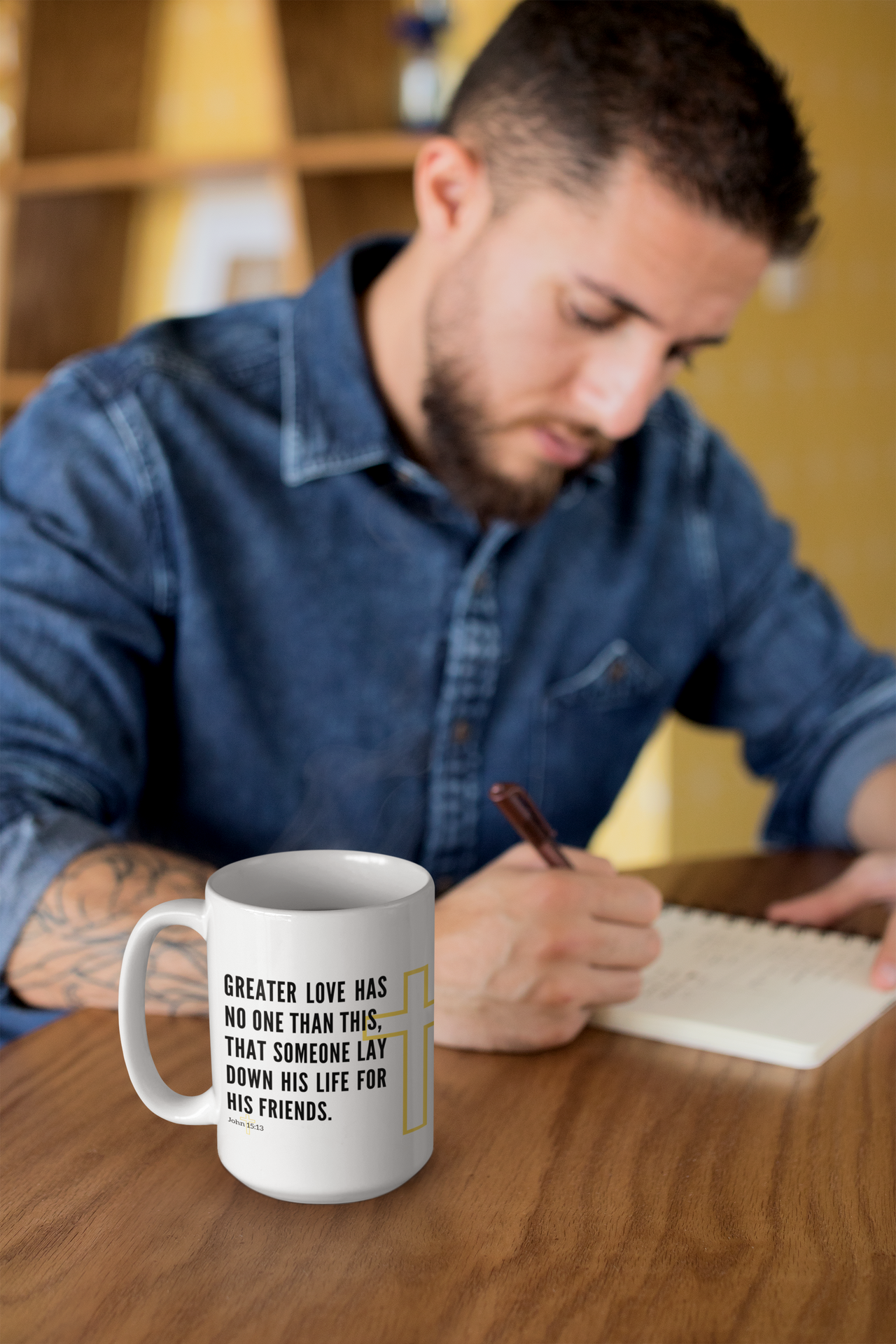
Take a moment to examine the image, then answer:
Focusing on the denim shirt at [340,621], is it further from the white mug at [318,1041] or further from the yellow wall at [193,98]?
the yellow wall at [193,98]

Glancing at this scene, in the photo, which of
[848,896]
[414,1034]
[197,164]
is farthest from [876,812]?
[197,164]

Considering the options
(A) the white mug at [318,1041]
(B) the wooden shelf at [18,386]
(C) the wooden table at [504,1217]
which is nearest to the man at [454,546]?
(C) the wooden table at [504,1217]

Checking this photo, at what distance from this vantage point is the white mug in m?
0.49

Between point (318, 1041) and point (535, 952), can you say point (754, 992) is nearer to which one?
point (535, 952)

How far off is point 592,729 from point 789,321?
188 cm

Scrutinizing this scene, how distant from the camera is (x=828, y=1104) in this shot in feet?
2.10

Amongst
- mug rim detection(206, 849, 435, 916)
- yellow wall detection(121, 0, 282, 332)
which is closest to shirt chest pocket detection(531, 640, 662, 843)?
Result: mug rim detection(206, 849, 435, 916)

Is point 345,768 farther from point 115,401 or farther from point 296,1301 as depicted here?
point 296,1301

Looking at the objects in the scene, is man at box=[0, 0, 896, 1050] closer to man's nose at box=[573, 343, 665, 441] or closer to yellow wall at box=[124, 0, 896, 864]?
man's nose at box=[573, 343, 665, 441]

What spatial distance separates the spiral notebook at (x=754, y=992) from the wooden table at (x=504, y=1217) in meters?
0.02

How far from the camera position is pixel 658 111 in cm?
98

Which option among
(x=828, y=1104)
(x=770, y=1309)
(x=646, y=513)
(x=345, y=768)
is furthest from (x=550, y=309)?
(x=770, y=1309)

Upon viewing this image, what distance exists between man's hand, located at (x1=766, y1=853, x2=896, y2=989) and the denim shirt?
0.24 m

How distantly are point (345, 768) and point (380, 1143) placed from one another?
2.23 ft
